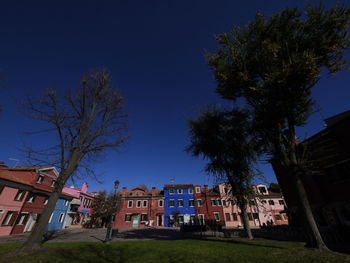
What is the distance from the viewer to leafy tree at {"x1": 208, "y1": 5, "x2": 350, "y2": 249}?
788cm

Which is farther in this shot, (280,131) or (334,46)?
(280,131)

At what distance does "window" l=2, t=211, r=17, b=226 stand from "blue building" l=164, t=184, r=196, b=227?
2473cm

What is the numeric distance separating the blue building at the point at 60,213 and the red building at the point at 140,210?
30.8 ft

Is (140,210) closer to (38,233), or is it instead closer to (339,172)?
(38,233)

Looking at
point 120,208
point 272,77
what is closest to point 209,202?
point 120,208

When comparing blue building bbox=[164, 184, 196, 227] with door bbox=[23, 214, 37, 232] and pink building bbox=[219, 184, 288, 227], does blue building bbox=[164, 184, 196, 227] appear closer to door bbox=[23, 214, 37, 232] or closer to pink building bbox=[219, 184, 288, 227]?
pink building bbox=[219, 184, 288, 227]

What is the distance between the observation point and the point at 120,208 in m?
34.2

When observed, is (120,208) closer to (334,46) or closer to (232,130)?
(232,130)

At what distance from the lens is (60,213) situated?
26578 millimetres

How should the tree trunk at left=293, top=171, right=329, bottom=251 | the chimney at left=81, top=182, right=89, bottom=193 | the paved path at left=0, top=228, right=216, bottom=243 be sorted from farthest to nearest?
the chimney at left=81, top=182, right=89, bottom=193 < the paved path at left=0, top=228, right=216, bottom=243 < the tree trunk at left=293, top=171, right=329, bottom=251

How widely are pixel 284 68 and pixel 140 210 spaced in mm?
36611

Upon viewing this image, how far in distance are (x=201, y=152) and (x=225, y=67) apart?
370 inches

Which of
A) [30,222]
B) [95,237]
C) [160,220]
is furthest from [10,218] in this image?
[160,220]

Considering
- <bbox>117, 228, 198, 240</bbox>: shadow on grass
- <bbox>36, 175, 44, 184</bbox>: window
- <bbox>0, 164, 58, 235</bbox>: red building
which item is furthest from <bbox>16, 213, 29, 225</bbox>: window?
<bbox>117, 228, 198, 240</bbox>: shadow on grass
